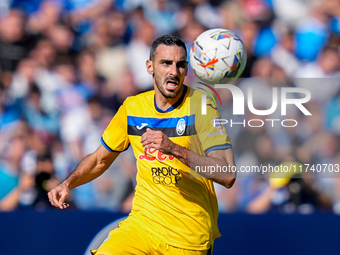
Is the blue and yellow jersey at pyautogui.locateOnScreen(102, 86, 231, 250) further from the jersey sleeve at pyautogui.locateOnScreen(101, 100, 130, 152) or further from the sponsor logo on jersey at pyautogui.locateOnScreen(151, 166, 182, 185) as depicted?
the jersey sleeve at pyautogui.locateOnScreen(101, 100, 130, 152)

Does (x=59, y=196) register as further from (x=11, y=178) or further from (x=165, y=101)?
(x=11, y=178)

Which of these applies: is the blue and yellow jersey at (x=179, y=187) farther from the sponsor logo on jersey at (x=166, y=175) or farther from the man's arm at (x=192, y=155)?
the man's arm at (x=192, y=155)

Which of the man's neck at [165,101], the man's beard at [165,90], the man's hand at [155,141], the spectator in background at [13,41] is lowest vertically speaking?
the man's hand at [155,141]

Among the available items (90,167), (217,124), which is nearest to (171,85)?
(217,124)

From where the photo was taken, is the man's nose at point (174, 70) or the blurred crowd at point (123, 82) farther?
the blurred crowd at point (123, 82)

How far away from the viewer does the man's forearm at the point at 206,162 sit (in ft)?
8.68

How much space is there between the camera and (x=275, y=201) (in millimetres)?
5020

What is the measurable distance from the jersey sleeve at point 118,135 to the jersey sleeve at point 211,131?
0.74 meters

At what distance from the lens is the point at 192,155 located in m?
2.71

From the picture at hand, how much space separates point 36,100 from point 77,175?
8.19 ft

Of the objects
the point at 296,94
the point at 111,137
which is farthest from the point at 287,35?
the point at 111,137

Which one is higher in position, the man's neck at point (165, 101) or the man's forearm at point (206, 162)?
the man's neck at point (165, 101)

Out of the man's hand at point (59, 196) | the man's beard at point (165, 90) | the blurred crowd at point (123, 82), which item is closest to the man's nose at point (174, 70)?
the man's beard at point (165, 90)

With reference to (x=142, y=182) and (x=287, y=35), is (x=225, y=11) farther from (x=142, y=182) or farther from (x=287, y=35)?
(x=142, y=182)
